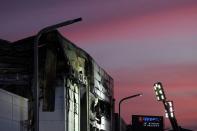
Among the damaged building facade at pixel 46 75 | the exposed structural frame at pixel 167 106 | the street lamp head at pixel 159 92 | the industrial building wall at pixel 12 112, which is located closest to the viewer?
the industrial building wall at pixel 12 112

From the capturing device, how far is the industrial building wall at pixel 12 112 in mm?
28750

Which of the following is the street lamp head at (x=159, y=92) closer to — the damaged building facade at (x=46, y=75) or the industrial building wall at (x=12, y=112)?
the damaged building facade at (x=46, y=75)

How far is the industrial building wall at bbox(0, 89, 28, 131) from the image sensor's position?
28750 mm

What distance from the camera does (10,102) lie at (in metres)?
30.0

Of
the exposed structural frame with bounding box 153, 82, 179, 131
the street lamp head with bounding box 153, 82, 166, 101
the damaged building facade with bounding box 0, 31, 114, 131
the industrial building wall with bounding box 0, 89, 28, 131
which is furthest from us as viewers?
the exposed structural frame with bounding box 153, 82, 179, 131

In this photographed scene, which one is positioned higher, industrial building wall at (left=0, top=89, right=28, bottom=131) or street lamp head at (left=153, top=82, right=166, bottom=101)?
street lamp head at (left=153, top=82, right=166, bottom=101)

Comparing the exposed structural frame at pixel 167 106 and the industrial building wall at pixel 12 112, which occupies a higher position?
the exposed structural frame at pixel 167 106

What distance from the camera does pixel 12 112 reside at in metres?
30.3

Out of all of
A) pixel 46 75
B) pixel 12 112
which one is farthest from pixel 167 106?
pixel 12 112

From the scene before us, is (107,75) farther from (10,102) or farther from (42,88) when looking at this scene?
(10,102)

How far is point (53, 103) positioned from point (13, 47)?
14.3 feet

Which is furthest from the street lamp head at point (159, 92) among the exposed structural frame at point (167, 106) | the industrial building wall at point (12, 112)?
the industrial building wall at point (12, 112)

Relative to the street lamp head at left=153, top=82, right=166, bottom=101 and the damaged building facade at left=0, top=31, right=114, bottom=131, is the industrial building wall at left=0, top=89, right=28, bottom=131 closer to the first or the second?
the damaged building facade at left=0, top=31, right=114, bottom=131

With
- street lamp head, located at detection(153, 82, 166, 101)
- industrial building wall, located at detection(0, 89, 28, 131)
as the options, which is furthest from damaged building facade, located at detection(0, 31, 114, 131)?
industrial building wall, located at detection(0, 89, 28, 131)
